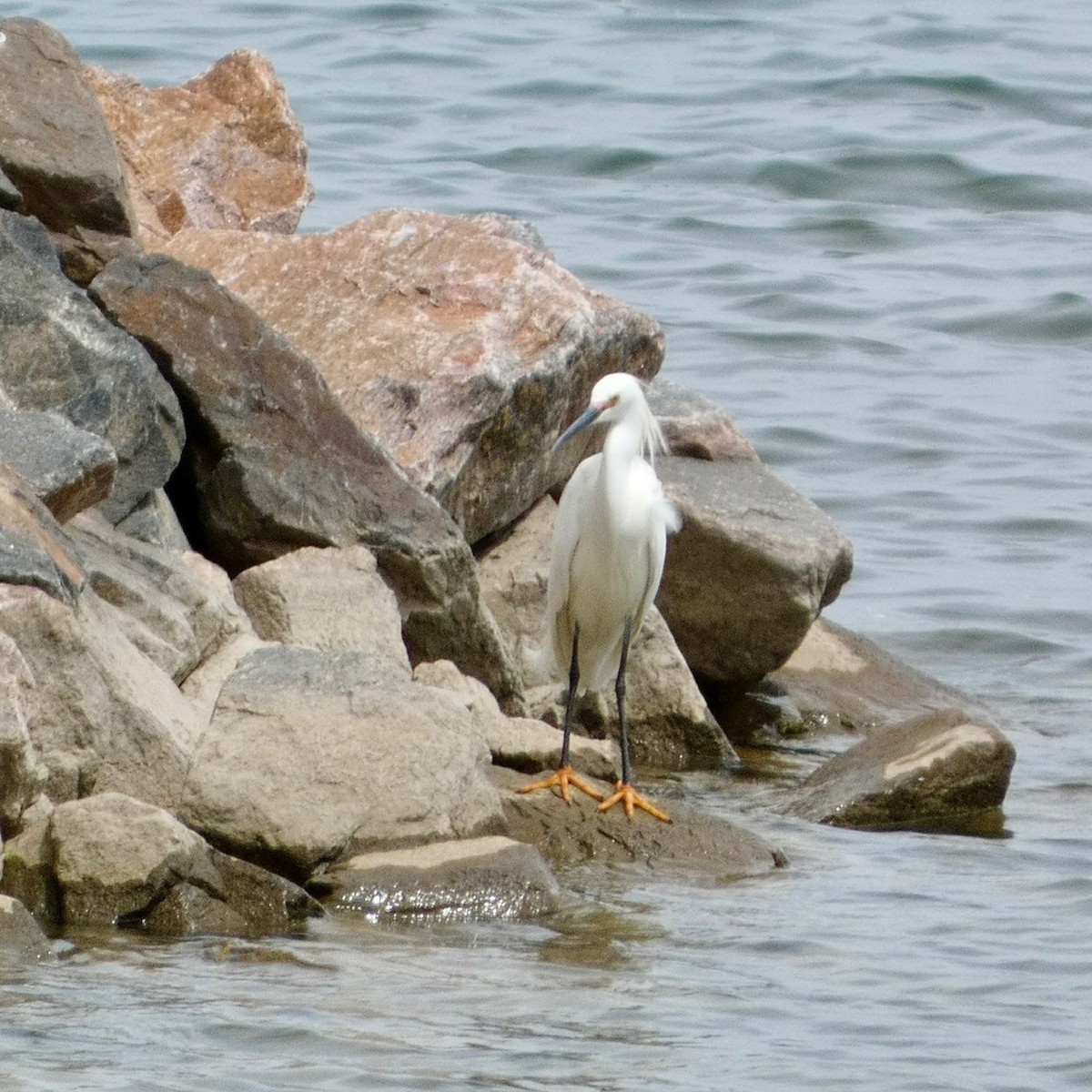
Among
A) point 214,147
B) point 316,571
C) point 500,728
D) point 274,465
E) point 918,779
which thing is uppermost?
point 214,147

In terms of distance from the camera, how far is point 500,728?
20.1ft

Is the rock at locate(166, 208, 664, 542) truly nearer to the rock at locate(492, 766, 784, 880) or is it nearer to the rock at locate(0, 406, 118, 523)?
the rock at locate(492, 766, 784, 880)

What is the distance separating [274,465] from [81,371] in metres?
0.63

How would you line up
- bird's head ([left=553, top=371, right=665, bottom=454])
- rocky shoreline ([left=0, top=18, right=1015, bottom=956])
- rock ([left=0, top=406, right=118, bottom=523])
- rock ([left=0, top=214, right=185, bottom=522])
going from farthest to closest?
bird's head ([left=553, top=371, right=665, bottom=454]) → rock ([left=0, top=214, right=185, bottom=522]) → rock ([left=0, top=406, right=118, bottom=523]) → rocky shoreline ([left=0, top=18, right=1015, bottom=956])

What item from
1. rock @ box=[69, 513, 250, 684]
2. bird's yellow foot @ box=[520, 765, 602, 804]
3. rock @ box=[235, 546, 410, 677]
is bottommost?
bird's yellow foot @ box=[520, 765, 602, 804]

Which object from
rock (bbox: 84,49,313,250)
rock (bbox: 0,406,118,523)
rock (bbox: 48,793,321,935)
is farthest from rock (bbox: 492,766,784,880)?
rock (bbox: 84,49,313,250)

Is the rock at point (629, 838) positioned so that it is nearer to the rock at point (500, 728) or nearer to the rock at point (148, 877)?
the rock at point (500, 728)

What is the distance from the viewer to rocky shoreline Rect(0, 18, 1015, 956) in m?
4.82

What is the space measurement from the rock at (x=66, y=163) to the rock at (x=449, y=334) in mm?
452

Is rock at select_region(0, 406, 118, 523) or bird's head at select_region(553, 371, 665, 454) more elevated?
rock at select_region(0, 406, 118, 523)

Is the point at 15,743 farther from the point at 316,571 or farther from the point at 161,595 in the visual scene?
the point at 316,571

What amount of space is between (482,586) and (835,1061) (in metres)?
3.09

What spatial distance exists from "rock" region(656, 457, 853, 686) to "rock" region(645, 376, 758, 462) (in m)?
0.31

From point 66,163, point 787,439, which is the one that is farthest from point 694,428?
point 787,439
